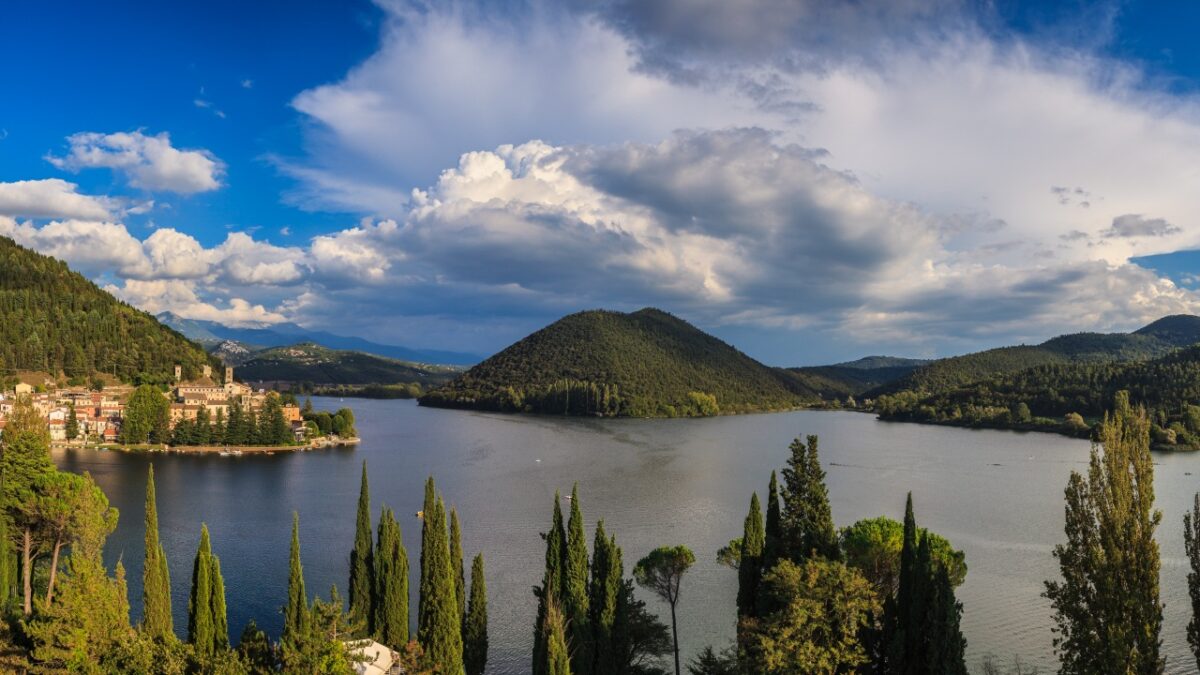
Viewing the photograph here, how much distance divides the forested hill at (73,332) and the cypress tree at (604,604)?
12204 centimetres

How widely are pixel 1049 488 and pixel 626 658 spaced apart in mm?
58790

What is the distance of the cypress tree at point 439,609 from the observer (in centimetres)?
2157

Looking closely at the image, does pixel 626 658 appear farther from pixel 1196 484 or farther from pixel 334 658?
pixel 1196 484

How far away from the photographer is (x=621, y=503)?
5753 cm

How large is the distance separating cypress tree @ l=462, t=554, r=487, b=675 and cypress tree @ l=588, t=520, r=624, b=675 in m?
4.04

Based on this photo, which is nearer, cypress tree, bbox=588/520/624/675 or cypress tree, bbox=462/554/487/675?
cypress tree, bbox=588/520/624/675

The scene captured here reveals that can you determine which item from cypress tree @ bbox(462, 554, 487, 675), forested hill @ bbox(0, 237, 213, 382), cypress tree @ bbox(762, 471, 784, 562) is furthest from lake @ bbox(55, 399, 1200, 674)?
forested hill @ bbox(0, 237, 213, 382)

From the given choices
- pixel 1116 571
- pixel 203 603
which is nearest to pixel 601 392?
pixel 203 603

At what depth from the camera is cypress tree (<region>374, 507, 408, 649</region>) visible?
23.4 meters

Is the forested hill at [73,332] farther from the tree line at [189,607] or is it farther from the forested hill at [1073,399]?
the forested hill at [1073,399]

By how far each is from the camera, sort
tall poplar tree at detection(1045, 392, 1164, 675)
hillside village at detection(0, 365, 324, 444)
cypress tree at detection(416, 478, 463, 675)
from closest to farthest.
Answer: tall poplar tree at detection(1045, 392, 1164, 675) < cypress tree at detection(416, 478, 463, 675) < hillside village at detection(0, 365, 324, 444)

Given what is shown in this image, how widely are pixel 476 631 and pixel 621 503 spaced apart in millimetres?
33846

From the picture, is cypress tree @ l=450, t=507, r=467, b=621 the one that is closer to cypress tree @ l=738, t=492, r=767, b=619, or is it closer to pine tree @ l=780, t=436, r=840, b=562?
cypress tree @ l=738, t=492, r=767, b=619

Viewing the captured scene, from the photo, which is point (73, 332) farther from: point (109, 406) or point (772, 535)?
point (772, 535)
